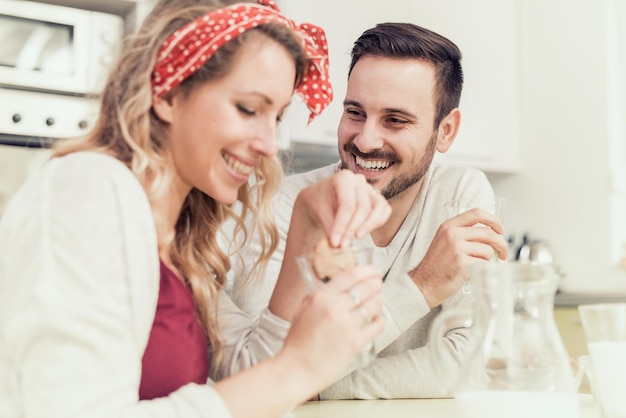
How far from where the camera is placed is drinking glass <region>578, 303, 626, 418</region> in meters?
0.98

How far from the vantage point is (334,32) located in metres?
3.05

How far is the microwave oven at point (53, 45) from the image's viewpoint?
2.14 metres

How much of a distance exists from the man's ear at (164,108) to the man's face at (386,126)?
87cm

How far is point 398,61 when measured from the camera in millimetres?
1943

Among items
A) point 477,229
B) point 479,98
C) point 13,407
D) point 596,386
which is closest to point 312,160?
point 479,98

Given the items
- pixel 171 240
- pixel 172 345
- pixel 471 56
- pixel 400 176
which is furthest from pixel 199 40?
pixel 471 56

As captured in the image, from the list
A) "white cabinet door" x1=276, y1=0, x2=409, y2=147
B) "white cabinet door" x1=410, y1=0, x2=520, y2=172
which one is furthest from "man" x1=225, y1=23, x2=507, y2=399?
"white cabinet door" x1=410, y1=0, x2=520, y2=172

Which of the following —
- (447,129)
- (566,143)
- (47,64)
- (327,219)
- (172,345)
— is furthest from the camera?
(566,143)

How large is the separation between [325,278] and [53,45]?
5.31 feet

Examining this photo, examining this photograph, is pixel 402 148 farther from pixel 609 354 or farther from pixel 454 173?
pixel 609 354

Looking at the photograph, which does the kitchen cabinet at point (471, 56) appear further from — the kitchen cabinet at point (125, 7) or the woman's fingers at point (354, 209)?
the woman's fingers at point (354, 209)

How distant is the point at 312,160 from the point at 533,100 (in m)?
1.23

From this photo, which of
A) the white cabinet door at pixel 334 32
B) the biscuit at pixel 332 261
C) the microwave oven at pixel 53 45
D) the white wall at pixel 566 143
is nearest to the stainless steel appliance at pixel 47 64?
the microwave oven at pixel 53 45

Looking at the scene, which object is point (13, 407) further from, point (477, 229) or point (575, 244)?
point (575, 244)
